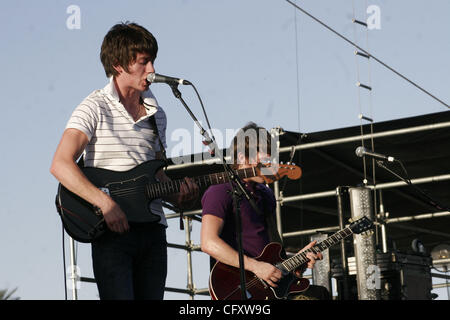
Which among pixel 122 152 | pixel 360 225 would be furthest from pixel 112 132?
pixel 360 225

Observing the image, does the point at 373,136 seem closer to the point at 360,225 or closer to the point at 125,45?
the point at 360,225

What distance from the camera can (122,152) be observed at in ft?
11.9

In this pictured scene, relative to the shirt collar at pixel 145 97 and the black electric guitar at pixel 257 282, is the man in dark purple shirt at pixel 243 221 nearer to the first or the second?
the black electric guitar at pixel 257 282

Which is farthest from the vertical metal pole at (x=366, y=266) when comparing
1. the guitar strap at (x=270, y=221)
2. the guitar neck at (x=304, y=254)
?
the guitar strap at (x=270, y=221)

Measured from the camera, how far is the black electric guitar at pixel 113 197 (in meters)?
3.52

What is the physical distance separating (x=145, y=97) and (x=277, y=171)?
3.59ft

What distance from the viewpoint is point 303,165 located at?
374 inches

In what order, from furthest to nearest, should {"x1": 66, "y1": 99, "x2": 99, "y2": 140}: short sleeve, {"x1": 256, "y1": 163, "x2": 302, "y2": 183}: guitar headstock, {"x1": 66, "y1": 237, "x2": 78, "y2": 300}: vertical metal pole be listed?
{"x1": 66, "y1": 237, "x2": 78, "y2": 300}: vertical metal pole < {"x1": 256, "y1": 163, "x2": 302, "y2": 183}: guitar headstock < {"x1": 66, "y1": 99, "x2": 99, "y2": 140}: short sleeve

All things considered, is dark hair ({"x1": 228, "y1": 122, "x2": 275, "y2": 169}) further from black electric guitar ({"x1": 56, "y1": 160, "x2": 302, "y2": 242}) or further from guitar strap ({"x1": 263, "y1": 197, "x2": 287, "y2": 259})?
black electric guitar ({"x1": 56, "y1": 160, "x2": 302, "y2": 242})

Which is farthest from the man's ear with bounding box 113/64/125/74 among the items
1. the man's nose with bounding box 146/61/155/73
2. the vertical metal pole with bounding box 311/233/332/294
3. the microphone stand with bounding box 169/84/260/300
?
the vertical metal pole with bounding box 311/233/332/294

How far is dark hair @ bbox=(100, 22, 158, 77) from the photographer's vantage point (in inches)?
144

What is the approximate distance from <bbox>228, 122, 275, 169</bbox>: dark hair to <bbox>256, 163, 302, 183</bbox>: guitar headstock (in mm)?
390

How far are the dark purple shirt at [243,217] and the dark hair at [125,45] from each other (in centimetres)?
154
